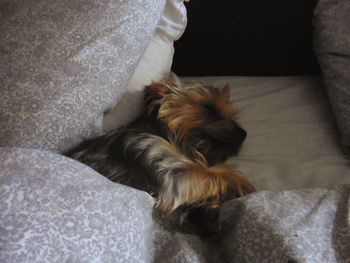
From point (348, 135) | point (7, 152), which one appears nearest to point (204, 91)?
point (348, 135)

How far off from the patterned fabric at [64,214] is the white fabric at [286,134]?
18.6 inches

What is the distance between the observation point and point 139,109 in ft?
4.20

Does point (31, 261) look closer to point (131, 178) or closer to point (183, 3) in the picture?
point (131, 178)

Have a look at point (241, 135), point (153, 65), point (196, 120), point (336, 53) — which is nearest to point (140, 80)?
point (153, 65)

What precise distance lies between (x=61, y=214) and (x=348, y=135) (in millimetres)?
815

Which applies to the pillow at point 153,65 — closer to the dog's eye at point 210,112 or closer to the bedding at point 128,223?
the dog's eye at point 210,112

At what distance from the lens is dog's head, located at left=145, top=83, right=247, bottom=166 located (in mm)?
1180

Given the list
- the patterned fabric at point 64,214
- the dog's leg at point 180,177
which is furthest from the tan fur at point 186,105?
the patterned fabric at point 64,214

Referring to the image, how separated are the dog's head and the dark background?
11.2 inches

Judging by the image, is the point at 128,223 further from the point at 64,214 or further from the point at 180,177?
the point at 180,177

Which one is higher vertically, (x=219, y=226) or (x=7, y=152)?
(x=7, y=152)

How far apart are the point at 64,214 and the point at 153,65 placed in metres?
0.69

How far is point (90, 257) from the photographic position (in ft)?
2.24

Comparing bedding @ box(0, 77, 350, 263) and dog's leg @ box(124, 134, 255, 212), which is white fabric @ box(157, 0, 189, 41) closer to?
dog's leg @ box(124, 134, 255, 212)
